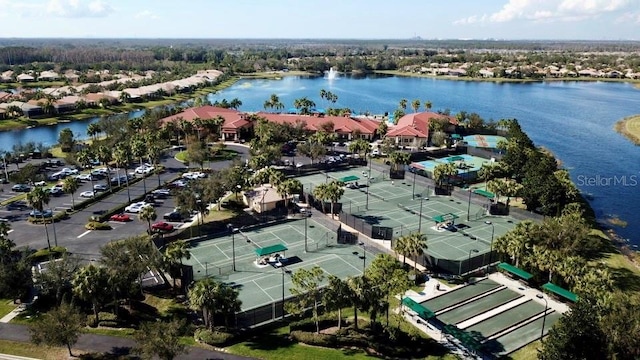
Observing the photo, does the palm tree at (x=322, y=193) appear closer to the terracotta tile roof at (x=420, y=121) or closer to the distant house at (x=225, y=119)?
the terracotta tile roof at (x=420, y=121)

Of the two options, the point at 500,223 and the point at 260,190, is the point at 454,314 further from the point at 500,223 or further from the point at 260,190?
the point at 260,190

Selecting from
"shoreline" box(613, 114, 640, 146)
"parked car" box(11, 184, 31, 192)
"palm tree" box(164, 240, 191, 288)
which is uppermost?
"palm tree" box(164, 240, 191, 288)

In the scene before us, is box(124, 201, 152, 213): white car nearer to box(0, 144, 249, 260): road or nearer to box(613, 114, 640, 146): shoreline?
box(0, 144, 249, 260): road

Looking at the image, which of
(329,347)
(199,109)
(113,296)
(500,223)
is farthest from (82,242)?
(199,109)

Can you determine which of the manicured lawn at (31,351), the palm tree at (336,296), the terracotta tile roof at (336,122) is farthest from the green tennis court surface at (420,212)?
the manicured lawn at (31,351)

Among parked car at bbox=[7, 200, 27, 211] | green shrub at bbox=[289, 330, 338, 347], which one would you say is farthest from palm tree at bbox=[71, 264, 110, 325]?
parked car at bbox=[7, 200, 27, 211]

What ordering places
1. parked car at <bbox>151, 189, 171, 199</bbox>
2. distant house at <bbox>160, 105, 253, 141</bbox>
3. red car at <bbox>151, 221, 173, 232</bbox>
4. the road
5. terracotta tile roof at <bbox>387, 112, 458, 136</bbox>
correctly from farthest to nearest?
distant house at <bbox>160, 105, 253, 141</bbox> → terracotta tile roof at <bbox>387, 112, 458, 136</bbox> → parked car at <bbox>151, 189, 171, 199</bbox> → red car at <bbox>151, 221, 173, 232</bbox> → the road
